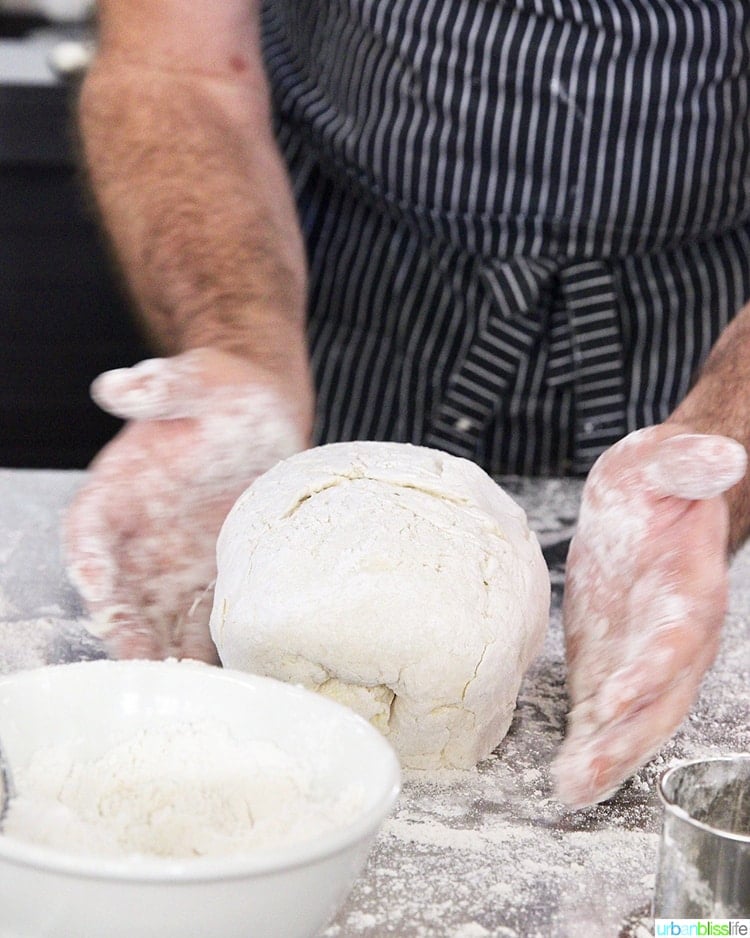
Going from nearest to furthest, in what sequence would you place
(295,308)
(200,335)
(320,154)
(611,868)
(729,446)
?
(611,868) → (729,446) → (200,335) → (295,308) → (320,154)

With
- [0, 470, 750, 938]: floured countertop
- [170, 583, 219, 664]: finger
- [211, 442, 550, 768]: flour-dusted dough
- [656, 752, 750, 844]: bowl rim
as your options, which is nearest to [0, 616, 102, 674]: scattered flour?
[0, 470, 750, 938]: floured countertop

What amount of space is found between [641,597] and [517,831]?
22cm

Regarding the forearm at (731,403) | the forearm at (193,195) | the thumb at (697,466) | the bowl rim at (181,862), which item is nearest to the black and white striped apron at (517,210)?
the forearm at (193,195)

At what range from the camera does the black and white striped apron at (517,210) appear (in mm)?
1471

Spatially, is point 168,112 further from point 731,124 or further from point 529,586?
point 529,586

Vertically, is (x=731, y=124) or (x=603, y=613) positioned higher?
(x=731, y=124)

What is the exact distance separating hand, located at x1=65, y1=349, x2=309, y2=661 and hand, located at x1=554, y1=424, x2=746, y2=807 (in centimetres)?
33

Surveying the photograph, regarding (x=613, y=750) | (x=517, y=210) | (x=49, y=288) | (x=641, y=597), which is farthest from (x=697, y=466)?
(x=49, y=288)

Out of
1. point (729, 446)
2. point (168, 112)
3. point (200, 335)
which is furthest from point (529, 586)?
point (168, 112)

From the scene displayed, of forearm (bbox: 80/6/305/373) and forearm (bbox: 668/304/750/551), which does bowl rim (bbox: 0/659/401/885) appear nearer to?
forearm (bbox: 668/304/750/551)

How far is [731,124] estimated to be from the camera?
60.6 inches

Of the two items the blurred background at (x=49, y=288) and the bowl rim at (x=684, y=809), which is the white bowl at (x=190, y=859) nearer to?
the bowl rim at (x=684, y=809)

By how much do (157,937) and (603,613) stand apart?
526mm

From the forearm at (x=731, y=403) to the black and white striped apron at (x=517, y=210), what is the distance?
264 mm
